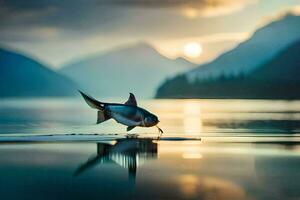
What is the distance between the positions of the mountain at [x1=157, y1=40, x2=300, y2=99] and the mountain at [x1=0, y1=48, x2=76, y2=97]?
5.14 metres

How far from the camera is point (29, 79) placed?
113ft

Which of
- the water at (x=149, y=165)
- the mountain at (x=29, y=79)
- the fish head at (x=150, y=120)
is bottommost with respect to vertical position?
the water at (x=149, y=165)

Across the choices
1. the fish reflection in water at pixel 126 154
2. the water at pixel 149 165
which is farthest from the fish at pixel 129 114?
the fish reflection in water at pixel 126 154

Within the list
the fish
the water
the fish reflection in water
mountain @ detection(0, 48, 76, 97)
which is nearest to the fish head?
the fish

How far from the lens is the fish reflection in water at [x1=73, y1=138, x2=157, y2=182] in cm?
910

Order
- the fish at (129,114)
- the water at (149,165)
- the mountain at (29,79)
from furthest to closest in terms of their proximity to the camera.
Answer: the mountain at (29,79) → the fish at (129,114) → the water at (149,165)

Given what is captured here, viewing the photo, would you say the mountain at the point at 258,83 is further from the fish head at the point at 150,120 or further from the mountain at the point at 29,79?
the fish head at the point at 150,120

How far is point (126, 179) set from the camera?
7.86 metres

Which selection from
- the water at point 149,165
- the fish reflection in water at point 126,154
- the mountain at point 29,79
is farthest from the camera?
the mountain at point 29,79

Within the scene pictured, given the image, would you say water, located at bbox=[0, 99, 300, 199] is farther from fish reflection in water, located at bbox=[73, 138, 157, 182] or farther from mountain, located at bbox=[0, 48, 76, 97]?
mountain, located at bbox=[0, 48, 76, 97]

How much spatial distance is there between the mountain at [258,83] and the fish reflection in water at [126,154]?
54.5ft

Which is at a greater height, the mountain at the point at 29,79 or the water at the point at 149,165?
the mountain at the point at 29,79

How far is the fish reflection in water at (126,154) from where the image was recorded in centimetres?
910

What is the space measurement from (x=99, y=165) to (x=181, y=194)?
8.21 feet
